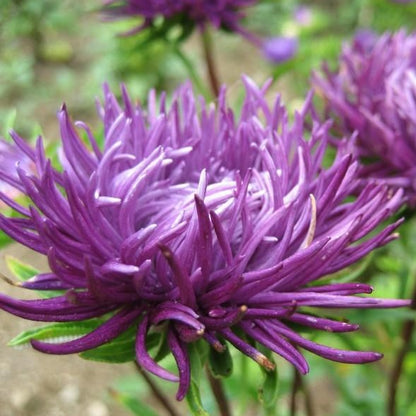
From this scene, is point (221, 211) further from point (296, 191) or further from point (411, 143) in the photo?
point (411, 143)

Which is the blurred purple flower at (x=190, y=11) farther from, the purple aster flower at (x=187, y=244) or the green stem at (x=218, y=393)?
the green stem at (x=218, y=393)

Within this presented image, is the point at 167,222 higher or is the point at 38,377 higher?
the point at 167,222

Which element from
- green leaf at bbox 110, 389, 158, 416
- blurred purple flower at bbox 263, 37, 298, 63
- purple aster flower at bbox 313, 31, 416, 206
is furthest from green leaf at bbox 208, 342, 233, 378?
blurred purple flower at bbox 263, 37, 298, 63

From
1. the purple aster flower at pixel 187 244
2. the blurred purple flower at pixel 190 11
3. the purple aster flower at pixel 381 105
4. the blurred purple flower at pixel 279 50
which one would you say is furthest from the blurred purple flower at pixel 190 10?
the blurred purple flower at pixel 279 50

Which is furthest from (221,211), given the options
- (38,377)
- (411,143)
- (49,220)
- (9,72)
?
(38,377)

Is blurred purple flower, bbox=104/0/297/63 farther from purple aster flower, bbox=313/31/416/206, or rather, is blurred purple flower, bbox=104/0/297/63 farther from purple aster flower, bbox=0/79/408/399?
purple aster flower, bbox=0/79/408/399

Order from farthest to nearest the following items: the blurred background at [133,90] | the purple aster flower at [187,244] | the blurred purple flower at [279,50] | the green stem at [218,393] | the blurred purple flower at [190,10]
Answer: the blurred purple flower at [279,50]
the blurred background at [133,90]
the blurred purple flower at [190,10]
the green stem at [218,393]
the purple aster flower at [187,244]
